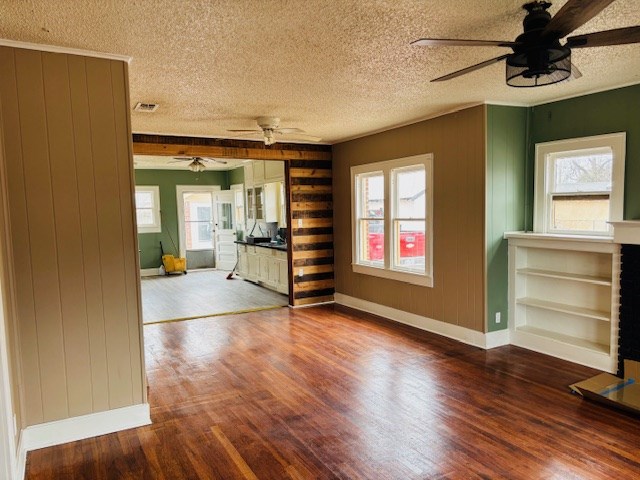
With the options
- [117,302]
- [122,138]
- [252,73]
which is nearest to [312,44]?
[252,73]

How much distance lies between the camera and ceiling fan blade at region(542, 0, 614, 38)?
1.78m

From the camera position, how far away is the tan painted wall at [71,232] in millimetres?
2793

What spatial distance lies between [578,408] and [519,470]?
42.7 inches

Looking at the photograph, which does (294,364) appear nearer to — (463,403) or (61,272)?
(463,403)

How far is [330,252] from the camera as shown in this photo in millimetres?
7164

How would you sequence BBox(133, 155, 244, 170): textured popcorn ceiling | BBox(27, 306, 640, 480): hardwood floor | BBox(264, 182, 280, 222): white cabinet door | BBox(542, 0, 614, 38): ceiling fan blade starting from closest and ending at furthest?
1. BBox(542, 0, 614, 38): ceiling fan blade
2. BBox(27, 306, 640, 480): hardwood floor
3. BBox(264, 182, 280, 222): white cabinet door
4. BBox(133, 155, 244, 170): textured popcorn ceiling

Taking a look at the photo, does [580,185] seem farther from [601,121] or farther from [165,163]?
[165,163]

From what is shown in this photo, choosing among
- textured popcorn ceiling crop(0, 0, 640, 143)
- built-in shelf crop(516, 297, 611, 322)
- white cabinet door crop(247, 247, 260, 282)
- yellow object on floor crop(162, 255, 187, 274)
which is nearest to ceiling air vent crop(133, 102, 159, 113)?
textured popcorn ceiling crop(0, 0, 640, 143)

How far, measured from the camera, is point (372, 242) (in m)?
6.48

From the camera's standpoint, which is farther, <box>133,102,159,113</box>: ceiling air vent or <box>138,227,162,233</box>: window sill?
<box>138,227,162,233</box>: window sill

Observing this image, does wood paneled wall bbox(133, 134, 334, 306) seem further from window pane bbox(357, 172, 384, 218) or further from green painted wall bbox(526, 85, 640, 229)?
green painted wall bbox(526, 85, 640, 229)

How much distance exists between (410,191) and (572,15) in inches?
150

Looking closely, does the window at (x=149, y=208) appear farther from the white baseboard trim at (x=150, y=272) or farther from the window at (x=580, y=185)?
the window at (x=580, y=185)

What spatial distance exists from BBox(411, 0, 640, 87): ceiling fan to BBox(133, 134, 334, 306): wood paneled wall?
4.49m
